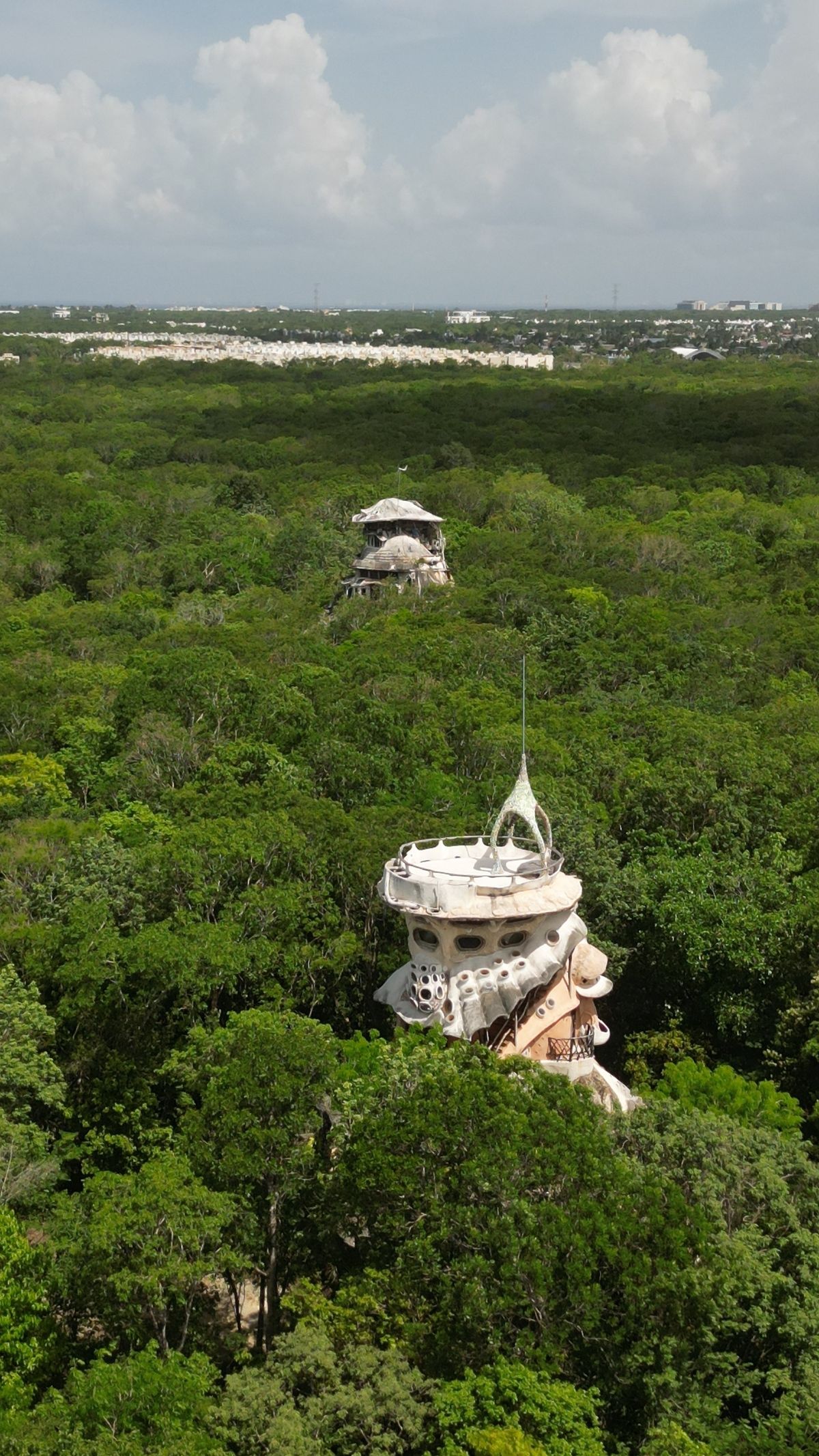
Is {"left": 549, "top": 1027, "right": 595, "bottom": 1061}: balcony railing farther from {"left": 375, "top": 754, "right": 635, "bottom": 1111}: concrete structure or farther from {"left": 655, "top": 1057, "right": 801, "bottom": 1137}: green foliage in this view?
{"left": 655, "top": 1057, "right": 801, "bottom": 1137}: green foliage

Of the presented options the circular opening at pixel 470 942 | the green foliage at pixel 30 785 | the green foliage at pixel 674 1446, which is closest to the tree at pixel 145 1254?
the circular opening at pixel 470 942

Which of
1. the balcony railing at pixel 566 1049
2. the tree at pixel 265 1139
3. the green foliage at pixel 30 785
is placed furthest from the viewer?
the green foliage at pixel 30 785

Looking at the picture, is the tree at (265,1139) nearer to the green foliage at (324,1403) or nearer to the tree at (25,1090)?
the green foliage at (324,1403)

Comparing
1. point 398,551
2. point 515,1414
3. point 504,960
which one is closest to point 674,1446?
point 515,1414

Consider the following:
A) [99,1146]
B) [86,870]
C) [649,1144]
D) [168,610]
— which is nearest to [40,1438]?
A: [99,1146]

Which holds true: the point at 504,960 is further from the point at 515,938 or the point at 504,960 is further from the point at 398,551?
the point at 398,551

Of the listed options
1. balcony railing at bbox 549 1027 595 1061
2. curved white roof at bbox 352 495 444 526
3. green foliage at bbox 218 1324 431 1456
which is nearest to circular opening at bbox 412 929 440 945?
balcony railing at bbox 549 1027 595 1061
